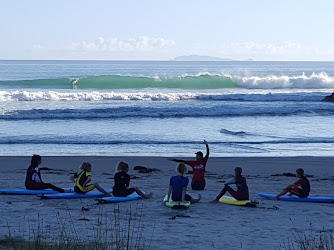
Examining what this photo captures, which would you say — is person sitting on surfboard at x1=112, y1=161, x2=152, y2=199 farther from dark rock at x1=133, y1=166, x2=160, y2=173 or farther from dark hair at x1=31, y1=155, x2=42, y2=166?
dark rock at x1=133, y1=166, x2=160, y2=173

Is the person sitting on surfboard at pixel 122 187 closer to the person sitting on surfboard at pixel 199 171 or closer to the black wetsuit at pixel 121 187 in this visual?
the black wetsuit at pixel 121 187

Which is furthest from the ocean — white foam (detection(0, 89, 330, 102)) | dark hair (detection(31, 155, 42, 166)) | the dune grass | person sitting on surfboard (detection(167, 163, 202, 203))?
the dune grass

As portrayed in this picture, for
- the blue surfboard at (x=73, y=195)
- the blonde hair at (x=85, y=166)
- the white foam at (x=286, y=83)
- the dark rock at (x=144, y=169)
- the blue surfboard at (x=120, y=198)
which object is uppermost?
the white foam at (x=286, y=83)

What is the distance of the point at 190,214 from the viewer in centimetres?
979

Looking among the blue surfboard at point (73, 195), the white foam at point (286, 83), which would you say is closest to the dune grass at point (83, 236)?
the blue surfboard at point (73, 195)

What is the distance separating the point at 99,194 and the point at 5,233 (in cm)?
309

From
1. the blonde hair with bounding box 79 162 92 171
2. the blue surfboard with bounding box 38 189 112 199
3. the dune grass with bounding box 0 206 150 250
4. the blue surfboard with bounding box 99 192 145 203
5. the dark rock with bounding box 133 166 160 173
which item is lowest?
the dark rock with bounding box 133 166 160 173

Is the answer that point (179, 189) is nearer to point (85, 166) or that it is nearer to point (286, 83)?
point (85, 166)

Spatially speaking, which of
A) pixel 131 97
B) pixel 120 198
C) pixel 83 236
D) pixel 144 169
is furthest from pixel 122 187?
pixel 131 97

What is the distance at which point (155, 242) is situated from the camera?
7848 mm

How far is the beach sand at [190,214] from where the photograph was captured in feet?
26.9

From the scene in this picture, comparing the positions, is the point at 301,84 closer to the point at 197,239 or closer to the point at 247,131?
the point at 247,131

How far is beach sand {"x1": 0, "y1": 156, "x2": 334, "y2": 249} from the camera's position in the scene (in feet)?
26.9

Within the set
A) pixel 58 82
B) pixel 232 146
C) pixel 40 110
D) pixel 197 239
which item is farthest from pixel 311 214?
pixel 58 82
